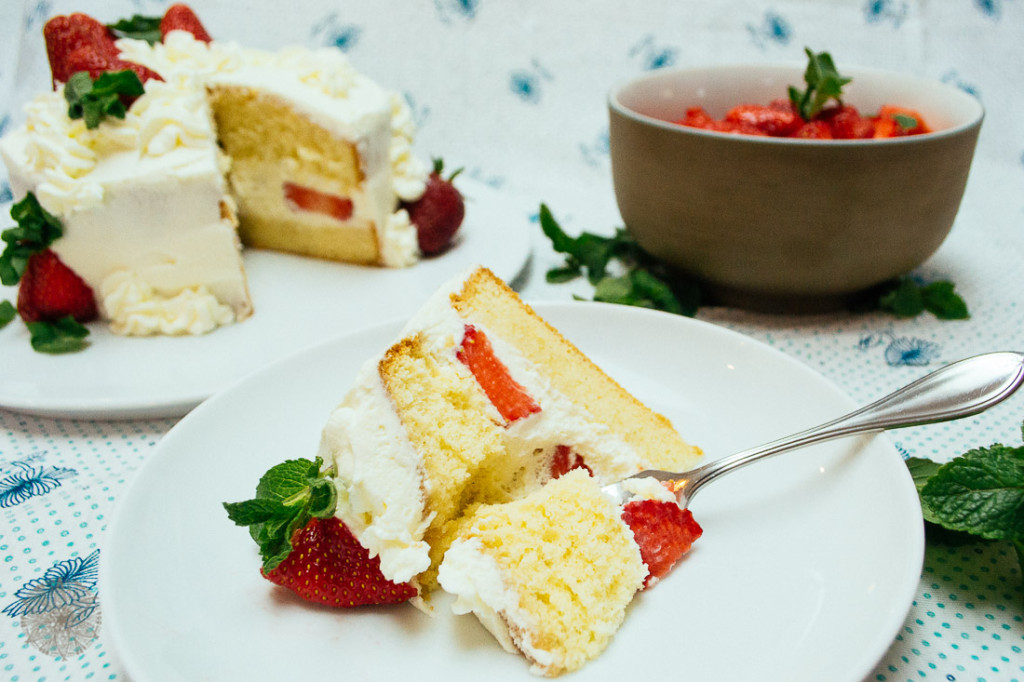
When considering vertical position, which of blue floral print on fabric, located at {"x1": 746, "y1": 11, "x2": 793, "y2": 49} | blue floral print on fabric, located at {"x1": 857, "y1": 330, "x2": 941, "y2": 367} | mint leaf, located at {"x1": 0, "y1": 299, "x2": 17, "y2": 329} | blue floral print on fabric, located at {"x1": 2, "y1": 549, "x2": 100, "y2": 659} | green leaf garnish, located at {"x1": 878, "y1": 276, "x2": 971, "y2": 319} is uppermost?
blue floral print on fabric, located at {"x1": 746, "y1": 11, "x2": 793, "y2": 49}

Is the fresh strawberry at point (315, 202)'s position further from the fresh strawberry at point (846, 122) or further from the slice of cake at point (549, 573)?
the slice of cake at point (549, 573)

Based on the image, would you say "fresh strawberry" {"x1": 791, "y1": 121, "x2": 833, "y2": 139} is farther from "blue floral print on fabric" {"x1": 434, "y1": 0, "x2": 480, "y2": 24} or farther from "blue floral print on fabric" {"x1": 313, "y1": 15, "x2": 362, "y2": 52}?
"blue floral print on fabric" {"x1": 313, "y1": 15, "x2": 362, "y2": 52}

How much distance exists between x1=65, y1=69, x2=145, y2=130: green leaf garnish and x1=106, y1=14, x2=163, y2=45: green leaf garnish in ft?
1.37

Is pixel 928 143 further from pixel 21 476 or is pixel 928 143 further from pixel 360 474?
pixel 21 476

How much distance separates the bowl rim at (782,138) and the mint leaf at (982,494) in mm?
749

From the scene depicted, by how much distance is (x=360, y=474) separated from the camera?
3.27 feet

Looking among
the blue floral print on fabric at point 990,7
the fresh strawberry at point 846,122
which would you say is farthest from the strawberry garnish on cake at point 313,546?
the blue floral print on fabric at point 990,7

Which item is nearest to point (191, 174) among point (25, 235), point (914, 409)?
point (25, 235)

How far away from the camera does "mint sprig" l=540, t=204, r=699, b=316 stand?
6.18 feet

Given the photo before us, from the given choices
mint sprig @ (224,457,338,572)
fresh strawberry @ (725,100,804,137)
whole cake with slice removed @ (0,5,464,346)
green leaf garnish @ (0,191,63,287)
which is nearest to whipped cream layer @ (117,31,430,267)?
whole cake with slice removed @ (0,5,464,346)

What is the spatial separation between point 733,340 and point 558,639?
0.69 m

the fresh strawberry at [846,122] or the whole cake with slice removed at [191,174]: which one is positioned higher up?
the fresh strawberry at [846,122]

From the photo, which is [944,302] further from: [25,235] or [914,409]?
[25,235]

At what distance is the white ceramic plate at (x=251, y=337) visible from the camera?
Result: 1.55 metres
